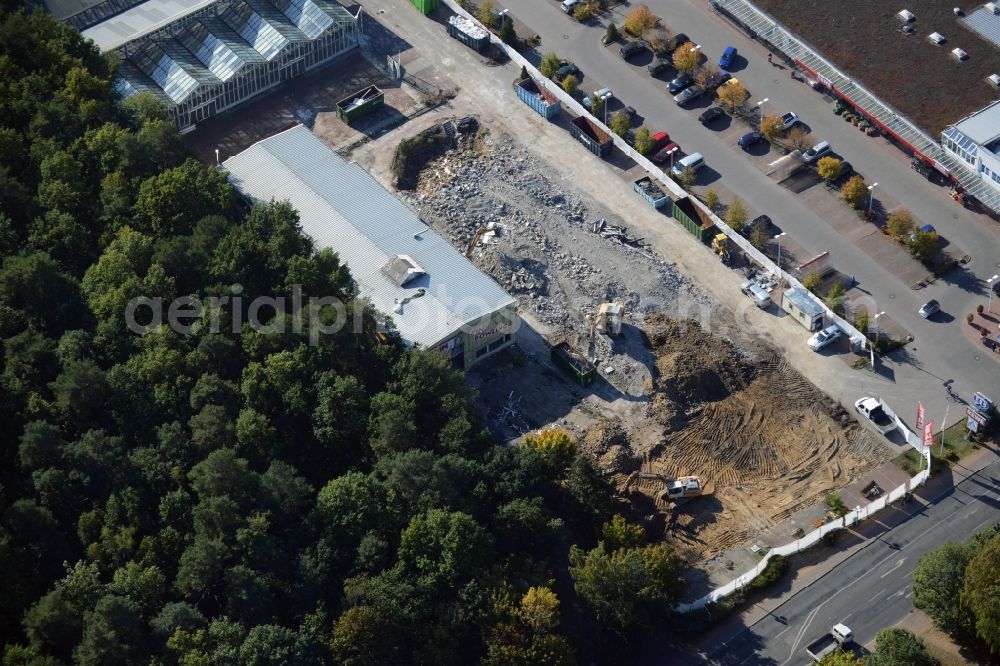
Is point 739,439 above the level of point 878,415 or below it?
below

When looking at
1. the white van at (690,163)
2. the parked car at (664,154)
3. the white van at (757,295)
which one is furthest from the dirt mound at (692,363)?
the parked car at (664,154)

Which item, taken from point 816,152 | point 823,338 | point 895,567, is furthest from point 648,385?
point 816,152

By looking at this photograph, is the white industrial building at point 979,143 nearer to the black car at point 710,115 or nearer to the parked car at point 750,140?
the parked car at point 750,140

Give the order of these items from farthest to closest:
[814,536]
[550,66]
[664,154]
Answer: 1. [550,66]
2. [664,154]
3. [814,536]

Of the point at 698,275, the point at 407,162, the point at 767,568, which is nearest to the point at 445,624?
the point at 767,568

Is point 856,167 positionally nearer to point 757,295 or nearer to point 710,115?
point 710,115

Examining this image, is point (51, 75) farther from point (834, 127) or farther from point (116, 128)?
point (834, 127)
